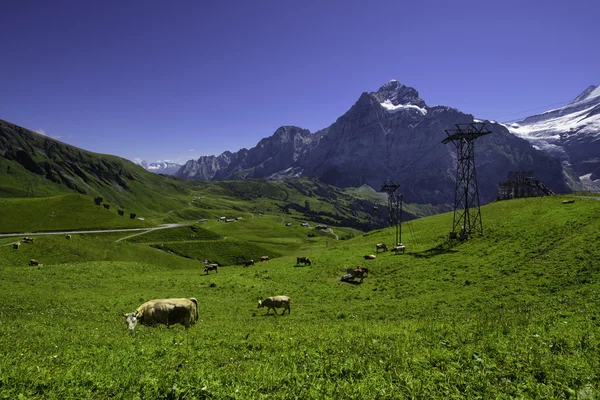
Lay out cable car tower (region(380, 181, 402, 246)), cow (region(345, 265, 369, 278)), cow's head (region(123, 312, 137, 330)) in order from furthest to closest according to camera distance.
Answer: cable car tower (region(380, 181, 402, 246)), cow (region(345, 265, 369, 278)), cow's head (region(123, 312, 137, 330))

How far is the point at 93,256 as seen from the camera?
2980 inches

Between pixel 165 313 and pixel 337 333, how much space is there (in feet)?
38.1

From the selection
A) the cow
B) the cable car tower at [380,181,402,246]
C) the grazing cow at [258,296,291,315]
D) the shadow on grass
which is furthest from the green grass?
the shadow on grass

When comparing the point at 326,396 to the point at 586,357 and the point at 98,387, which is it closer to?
the point at 98,387

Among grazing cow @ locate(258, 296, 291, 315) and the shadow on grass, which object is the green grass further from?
the shadow on grass

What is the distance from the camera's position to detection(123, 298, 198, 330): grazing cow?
65.9 feet

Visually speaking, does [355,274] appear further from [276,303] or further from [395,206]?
[395,206]

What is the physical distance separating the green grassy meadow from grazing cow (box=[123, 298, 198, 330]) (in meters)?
1.23

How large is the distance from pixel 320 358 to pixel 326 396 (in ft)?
11.1

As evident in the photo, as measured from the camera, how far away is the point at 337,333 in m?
16.4

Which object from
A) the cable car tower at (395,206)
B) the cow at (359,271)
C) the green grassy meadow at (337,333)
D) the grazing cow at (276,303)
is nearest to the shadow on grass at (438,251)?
the green grassy meadow at (337,333)

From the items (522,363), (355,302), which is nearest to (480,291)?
(355,302)

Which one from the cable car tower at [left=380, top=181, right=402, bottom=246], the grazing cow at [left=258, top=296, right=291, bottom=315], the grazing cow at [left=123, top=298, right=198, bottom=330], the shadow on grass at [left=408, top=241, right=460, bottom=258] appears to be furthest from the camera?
the cable car tower at [left=380, top=181, right=402, bottom=246]

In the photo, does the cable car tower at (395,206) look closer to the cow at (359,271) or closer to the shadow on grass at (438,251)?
the shadow on grass at (438,251)
